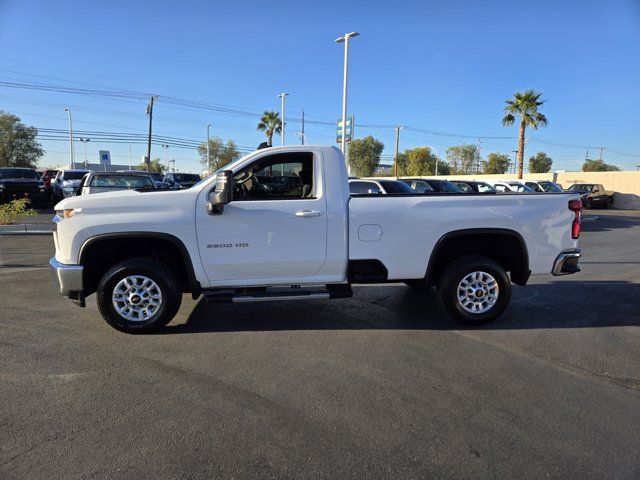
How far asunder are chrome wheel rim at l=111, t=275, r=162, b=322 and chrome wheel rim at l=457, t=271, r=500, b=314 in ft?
11.3

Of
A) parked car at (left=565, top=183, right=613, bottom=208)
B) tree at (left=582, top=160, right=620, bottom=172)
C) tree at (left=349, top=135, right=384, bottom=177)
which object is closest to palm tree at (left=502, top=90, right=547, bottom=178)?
parked car at (left=565, top=183, right=613, bottom=208)

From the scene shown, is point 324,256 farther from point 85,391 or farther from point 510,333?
point 85,391

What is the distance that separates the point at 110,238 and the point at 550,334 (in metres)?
4.96

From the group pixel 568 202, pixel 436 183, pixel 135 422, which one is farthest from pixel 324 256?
pixel 436 183

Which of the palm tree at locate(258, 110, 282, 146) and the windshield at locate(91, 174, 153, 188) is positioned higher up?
the palm tree at locate(258, 110, 282, 146)

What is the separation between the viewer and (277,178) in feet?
17.1

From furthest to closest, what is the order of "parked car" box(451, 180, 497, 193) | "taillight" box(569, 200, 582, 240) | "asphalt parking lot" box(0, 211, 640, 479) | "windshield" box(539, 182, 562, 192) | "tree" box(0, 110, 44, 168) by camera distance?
"tree" box(0, 110, 44, 168) → "windshield" box(539, 182, 562, 192) → "parked car" box(451, 180, 497, 193) → "taillight" box(569, 200, 582, 240) → "asphalt parking lot" box(0, 211, 640, 479)

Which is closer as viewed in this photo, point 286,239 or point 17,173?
point 286,239

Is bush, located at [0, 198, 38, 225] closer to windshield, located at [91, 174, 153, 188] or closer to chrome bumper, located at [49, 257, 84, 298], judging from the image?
windshield, located at [91, 174, 153, 188]

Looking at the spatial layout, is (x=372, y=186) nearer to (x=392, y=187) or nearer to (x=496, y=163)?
(x=392, y=187)

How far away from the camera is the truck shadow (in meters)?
5.42

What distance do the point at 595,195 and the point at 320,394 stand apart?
34882mm

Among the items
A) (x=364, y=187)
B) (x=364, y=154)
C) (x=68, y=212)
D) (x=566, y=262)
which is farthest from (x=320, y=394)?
(x=364, y=154)

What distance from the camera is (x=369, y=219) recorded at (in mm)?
5094
